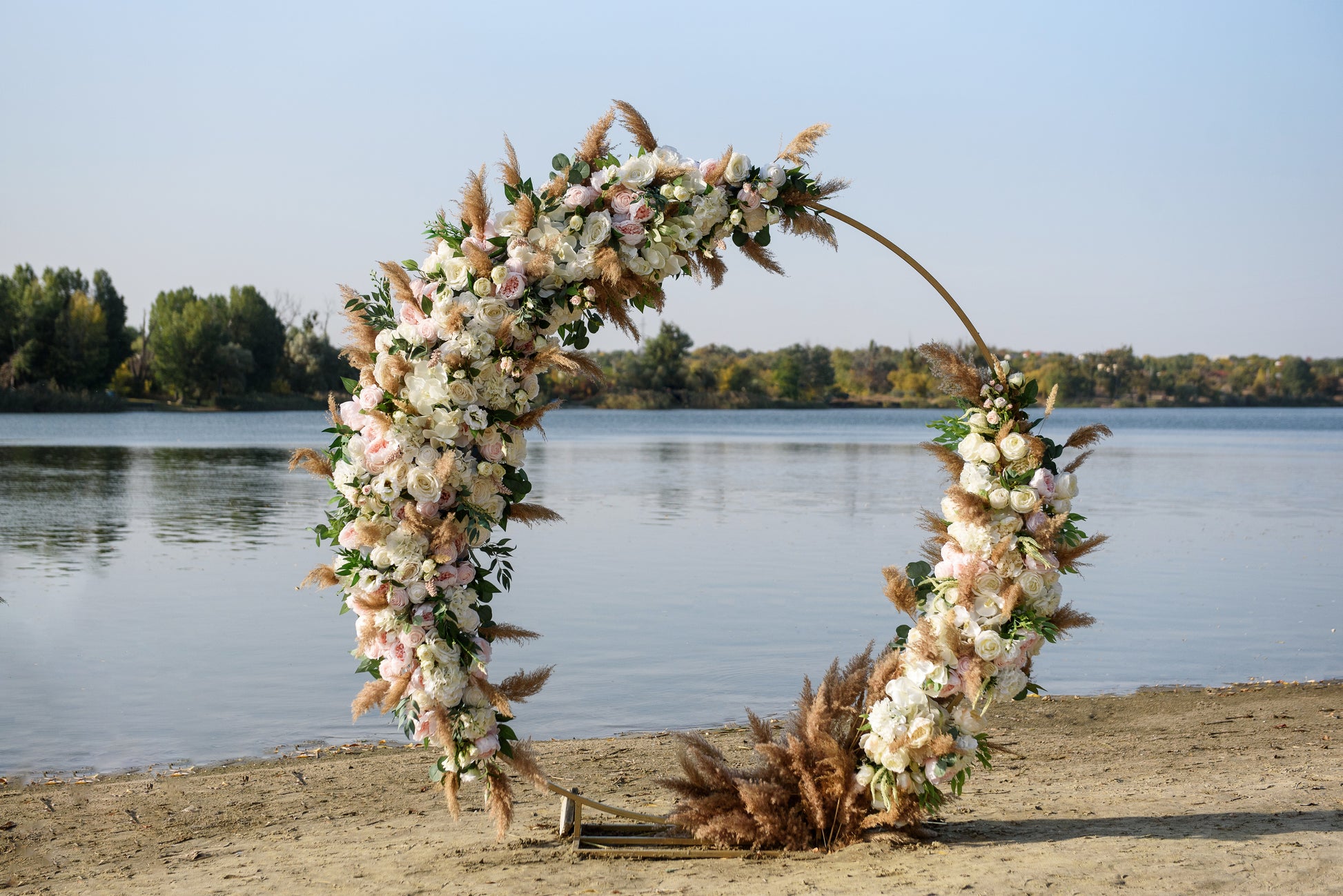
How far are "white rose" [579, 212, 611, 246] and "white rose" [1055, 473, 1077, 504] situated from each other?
237 cm

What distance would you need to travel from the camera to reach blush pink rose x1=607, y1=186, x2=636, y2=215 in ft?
17.1

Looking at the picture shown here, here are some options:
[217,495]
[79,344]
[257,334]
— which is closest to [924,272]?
[217,495]

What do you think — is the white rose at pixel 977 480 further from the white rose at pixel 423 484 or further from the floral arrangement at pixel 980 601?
the white rose at pixel 423 484

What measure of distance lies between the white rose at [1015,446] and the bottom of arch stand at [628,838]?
2.14 meters

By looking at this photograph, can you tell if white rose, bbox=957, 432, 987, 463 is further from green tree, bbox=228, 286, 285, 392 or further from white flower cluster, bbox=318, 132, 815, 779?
green tree, bbox=228, 286, 285, 392

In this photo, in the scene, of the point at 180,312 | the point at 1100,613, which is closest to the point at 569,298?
the point at 1100,613

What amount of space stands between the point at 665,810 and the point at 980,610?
2096mm

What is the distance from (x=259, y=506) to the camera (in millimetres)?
21922

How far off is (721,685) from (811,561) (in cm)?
659

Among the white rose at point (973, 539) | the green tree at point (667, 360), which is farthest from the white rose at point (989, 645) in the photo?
the green tree at point (667, 360)

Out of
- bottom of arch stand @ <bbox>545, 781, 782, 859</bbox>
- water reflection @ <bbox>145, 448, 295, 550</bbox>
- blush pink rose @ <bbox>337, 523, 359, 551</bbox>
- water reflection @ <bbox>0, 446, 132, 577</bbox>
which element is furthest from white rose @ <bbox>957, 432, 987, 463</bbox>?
water reflection @ <bbox>145, 448, 295, 550</bbox>

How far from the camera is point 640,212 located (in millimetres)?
5195

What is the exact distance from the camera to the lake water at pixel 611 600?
857cm

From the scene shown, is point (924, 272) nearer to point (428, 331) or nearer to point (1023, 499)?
point (1023, 499)
